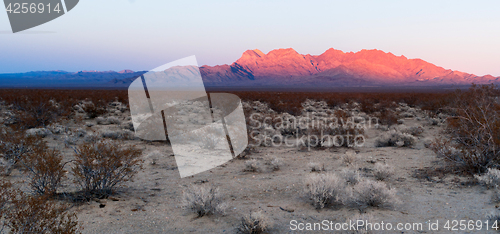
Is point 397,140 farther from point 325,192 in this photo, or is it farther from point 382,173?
point 325,192

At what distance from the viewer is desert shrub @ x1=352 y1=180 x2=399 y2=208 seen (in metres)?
4.69

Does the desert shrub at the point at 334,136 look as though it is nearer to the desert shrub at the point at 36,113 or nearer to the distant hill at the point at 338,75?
the desert shrub at the point at 36,113

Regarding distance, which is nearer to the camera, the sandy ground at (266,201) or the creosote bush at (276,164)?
the sandy ground at (266,201)

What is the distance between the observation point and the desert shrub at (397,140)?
1023 cm

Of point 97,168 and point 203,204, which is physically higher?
point 97,168

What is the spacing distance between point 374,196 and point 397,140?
272 inches

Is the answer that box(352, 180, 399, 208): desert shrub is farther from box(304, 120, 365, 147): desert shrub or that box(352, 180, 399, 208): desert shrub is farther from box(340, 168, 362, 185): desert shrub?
box(304, 120, 365, 147): desert shrub

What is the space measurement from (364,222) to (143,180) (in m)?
5.25

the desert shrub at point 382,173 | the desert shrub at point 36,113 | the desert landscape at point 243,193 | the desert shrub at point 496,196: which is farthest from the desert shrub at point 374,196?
the desert shrub at point 36,113

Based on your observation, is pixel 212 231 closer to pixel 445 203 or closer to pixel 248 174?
pixel 248 174

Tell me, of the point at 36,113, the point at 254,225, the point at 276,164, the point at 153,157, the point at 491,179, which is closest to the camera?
the point at 254,225

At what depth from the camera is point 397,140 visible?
10.5 m

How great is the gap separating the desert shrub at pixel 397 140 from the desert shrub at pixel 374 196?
6255 millimetres

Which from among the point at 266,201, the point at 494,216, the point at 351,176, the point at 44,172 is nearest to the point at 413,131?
the point at 351,176
